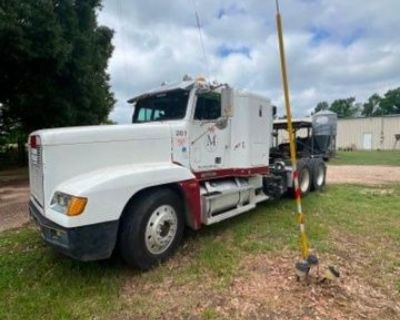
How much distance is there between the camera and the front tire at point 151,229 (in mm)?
3817

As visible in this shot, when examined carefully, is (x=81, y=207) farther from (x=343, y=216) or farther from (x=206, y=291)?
(x=343, y=216)

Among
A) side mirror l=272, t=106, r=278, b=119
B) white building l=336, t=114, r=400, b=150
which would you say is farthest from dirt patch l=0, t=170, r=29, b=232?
white building l=336, t=114, r=400, b=150

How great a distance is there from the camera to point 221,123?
5.32 meters

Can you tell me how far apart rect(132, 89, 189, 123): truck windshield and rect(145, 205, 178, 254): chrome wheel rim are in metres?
1.56

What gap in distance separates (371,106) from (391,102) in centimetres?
786

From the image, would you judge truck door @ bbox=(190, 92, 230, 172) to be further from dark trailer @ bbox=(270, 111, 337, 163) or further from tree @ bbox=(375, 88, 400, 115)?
tree @ bbox=(375, 88, 400, 115)

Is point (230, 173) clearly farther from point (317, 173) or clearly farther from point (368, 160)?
point (368, 160)

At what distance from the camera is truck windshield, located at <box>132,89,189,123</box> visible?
5.05 meters

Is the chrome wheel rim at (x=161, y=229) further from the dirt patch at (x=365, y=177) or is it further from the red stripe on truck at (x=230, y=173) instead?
the dirt patch at (x=365, y=177)

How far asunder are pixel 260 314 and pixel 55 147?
281 cm

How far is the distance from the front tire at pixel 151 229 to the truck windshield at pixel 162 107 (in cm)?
142

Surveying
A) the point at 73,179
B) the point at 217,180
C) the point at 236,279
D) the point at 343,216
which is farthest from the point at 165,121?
the point at 343,216

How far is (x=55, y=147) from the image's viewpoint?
11.8ft

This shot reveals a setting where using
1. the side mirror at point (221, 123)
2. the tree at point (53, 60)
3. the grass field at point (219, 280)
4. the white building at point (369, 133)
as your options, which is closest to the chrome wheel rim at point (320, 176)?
the grass field at point (219, 280)
